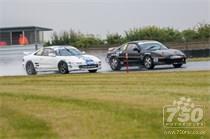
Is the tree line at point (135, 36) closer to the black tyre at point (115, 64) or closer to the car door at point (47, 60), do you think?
the black tyre at point (115, 64)

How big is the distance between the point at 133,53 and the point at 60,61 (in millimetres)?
3646

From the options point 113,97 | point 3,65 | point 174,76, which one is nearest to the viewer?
point 113,97

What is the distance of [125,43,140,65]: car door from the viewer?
26.0m

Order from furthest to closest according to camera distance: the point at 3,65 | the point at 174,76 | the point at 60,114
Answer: the point at 3,65
the point at 174,76
the point at 60,114

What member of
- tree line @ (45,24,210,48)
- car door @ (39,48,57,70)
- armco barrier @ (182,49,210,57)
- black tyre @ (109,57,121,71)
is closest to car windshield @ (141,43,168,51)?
black tyre @ (109,57,121,71)

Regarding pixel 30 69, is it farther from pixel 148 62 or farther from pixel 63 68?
pixel 148 62

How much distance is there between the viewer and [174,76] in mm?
18141

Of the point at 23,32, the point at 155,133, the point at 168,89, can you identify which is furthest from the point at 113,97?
the point at 23,32

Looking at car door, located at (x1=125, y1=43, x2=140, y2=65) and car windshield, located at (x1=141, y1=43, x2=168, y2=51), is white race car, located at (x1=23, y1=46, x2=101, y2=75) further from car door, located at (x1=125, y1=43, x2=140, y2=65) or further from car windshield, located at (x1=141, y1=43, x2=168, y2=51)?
car windshield, located at (x1=141, y1=43, x2=168, y2=51)

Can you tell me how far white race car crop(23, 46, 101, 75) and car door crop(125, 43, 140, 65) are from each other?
6.70 ft

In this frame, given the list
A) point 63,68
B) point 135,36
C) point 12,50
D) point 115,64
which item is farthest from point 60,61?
point 135,36

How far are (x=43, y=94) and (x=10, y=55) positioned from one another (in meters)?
23.1

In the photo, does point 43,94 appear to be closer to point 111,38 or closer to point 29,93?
point 29,93

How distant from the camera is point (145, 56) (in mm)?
→ 25438
